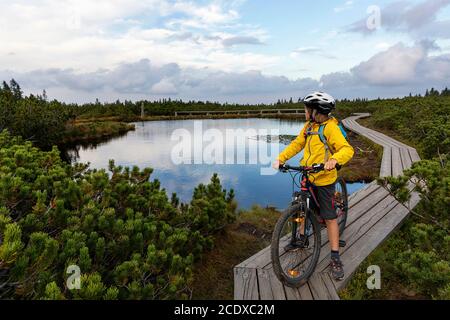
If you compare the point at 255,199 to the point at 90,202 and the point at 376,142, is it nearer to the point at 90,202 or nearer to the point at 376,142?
the point at 90,202

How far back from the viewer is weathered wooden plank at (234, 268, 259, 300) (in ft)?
13.9

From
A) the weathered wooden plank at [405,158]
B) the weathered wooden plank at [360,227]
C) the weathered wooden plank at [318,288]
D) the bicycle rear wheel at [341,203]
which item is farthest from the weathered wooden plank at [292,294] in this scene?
the weathered wooden plank at [405,158]

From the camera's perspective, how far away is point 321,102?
4.24 metres

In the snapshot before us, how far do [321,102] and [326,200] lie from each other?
4.55 ft

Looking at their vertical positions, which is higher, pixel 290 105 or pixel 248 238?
pixel 290 105

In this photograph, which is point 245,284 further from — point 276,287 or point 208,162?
point 208,162

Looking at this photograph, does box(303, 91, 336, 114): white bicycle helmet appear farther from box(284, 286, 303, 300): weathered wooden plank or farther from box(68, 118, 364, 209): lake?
box(68, 118, 364, 209): lake

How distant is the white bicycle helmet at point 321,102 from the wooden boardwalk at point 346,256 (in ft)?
7.79

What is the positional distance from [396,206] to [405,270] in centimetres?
415

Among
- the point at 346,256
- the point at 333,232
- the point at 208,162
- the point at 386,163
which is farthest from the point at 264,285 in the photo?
the point at 208,162

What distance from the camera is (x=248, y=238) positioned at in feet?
24.6

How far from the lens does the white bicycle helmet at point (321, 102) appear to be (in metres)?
4.25

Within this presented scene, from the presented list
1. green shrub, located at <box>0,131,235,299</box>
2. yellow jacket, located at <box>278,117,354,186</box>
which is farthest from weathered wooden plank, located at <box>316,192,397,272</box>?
green shrub, located at <box>0,131,235,299</box>
